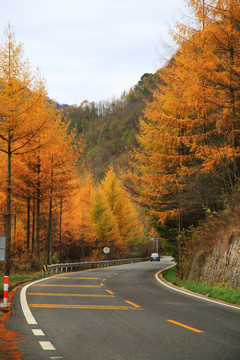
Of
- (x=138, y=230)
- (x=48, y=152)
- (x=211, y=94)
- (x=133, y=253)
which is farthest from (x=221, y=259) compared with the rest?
(x=133, y=253)

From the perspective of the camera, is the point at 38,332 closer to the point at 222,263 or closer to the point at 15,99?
the point at 222,263

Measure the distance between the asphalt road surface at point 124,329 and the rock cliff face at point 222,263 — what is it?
2863 mm

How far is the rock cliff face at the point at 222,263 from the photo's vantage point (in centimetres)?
1543

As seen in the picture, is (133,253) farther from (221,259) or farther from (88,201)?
(221,259)

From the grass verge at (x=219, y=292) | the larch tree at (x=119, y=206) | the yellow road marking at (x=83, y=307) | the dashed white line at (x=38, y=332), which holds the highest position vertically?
the larch tree at (x=119, y=206)

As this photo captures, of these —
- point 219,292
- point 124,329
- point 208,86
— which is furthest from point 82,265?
point 124,329

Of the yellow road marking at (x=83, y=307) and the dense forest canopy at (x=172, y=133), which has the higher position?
the dense forest canopy at (x=172, y=133)

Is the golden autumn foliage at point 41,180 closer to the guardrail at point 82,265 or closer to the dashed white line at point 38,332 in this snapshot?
the guardrail at point 82,265

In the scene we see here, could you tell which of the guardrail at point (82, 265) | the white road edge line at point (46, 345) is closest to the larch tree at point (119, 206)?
the guardrail at point (82, 265)

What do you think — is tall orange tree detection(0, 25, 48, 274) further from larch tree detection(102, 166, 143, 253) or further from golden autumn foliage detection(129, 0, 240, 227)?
larch tree detection(102, 166, 143, 253)

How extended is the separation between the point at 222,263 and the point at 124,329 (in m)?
9.81

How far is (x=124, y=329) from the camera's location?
313 inches

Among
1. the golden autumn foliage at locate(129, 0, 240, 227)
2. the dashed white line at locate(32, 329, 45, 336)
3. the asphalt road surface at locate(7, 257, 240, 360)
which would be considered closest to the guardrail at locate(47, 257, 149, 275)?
the golden autumn foliage at locate(129, 0, 240, 227)

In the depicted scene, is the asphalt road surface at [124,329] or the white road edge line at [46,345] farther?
the white road edge line at [46,345]
